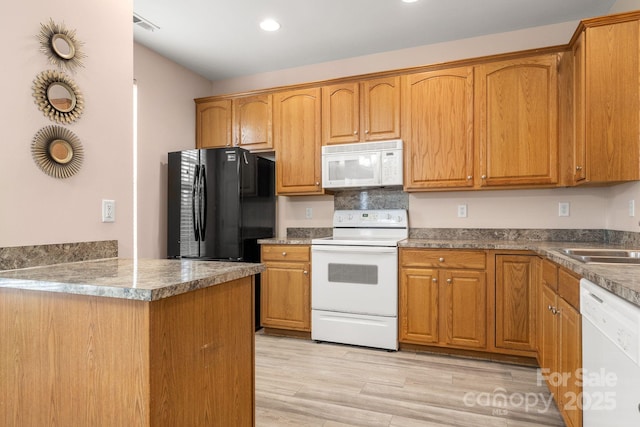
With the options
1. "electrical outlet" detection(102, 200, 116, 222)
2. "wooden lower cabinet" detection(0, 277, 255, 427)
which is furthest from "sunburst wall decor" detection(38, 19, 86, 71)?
"wooden lower cabinet" detection(0, 277, 255, 427)

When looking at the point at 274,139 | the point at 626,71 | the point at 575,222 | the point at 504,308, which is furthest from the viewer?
the point at 274,139

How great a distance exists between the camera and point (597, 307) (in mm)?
1261

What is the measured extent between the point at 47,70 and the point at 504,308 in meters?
3.08

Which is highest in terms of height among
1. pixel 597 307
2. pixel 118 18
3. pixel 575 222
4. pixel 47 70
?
pixel 118 18

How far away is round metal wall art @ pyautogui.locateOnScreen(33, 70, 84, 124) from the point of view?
1.54 m

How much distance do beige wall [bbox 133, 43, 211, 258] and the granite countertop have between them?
1.93 m

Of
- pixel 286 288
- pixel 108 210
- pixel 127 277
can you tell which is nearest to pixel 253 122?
pixel 286 288

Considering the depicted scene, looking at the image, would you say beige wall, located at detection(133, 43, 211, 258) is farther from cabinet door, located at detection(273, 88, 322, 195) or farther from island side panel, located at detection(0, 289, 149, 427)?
island side panel, located at detection(0, 289, 149, 427)

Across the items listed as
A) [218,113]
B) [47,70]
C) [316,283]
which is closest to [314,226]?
[316,283]

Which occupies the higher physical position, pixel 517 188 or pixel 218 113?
pixel 218 113

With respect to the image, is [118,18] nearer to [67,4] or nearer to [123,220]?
[67,4]

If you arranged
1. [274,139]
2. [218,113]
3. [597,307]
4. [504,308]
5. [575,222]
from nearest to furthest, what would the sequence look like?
[597,307] < [504,308] < [575,222] < [274,139] < [218,113]

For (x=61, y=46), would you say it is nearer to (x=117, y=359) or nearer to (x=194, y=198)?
(x=117, y=359)

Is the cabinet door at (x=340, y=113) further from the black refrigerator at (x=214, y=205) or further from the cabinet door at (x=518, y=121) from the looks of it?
the cabinet door at (x=518, y=121)
